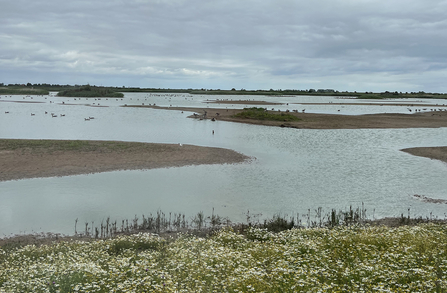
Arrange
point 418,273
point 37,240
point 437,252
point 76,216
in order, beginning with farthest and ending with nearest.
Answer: point 76,216 < point 37,240 < point 437,252 < point 418,273

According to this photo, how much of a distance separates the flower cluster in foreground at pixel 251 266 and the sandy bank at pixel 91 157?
560 inches

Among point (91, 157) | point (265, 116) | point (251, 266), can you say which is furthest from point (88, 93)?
point (251, 266)

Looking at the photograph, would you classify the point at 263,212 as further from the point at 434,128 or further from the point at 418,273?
the point at 434,128

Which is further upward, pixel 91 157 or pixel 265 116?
pixel 265 116

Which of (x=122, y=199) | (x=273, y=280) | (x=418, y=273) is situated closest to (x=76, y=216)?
(x=122, y=199)

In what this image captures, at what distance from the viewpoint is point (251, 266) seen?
9445 millimetres

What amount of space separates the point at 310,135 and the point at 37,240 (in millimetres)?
38953

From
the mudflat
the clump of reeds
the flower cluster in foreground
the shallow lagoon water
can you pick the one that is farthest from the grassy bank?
the flower cluster in foreground

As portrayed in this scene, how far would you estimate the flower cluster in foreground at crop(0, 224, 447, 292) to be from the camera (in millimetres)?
7875

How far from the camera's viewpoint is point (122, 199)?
20484mm

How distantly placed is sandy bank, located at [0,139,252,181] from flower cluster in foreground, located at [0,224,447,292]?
14.2m

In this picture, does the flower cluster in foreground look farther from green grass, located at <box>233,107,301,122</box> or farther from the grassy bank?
the grassy bank

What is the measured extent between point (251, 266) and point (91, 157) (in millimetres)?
23600

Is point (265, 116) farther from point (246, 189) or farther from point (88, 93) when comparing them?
point (88, 93)
